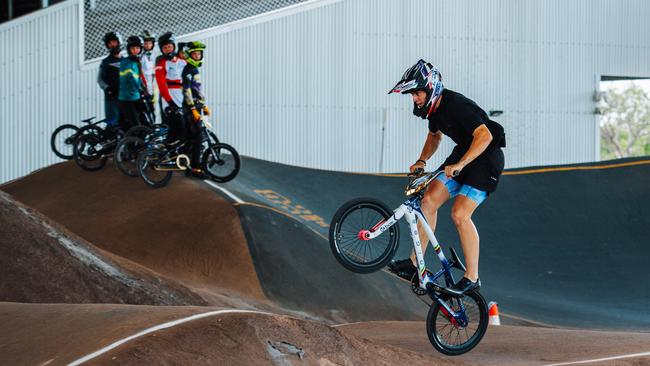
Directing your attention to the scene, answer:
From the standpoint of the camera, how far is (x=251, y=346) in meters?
5.55

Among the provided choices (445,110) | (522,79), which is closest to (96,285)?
(445,110)

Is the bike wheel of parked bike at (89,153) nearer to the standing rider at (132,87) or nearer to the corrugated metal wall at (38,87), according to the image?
the standing rider at (132,87)

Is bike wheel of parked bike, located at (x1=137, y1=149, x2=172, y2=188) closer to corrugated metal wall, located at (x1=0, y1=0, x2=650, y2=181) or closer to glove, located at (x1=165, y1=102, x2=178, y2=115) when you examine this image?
glove, located at (x1=165, y1=102, x2=178, y2=115)

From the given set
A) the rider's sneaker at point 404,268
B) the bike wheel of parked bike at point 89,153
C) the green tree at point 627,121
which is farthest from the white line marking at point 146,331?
the green tree at point 627,121

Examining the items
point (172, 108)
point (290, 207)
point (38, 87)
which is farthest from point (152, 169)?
point (38, 87)

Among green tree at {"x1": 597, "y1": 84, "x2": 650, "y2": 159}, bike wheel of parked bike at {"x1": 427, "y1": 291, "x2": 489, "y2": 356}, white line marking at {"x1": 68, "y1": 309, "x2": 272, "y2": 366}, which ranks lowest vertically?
bike wheel of parked bike at {"x1": 427, "y1": 291, "x2": 489, "y2": 356}

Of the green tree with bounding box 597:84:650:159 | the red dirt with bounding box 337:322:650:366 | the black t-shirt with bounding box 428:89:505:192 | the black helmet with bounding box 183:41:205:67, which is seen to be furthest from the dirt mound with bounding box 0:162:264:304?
the green tree with bounding box 597:84:650:159

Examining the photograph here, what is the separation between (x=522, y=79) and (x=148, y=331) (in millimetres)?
19233

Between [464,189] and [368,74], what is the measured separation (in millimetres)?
15272

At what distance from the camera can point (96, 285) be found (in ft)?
30.4

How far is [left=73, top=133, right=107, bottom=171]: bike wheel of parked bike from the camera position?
14.5 m

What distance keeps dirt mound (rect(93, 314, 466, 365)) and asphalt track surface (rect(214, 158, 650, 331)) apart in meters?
4.94

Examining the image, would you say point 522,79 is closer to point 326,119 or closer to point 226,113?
point 326,119

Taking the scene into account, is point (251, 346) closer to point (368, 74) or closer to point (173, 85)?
point (173, 85)
